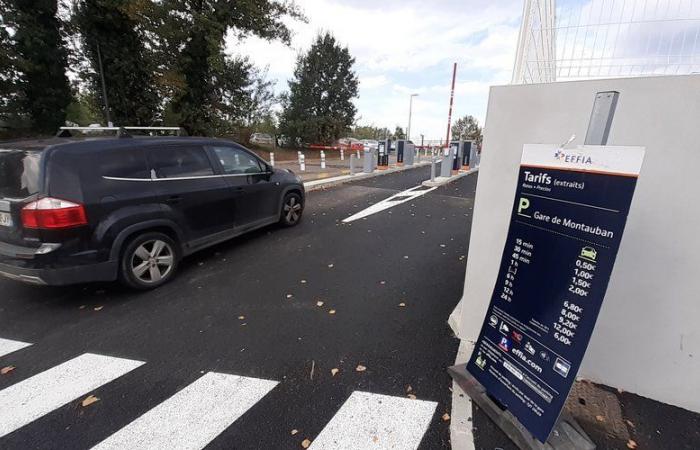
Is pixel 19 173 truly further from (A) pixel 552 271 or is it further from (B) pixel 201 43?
(B) pixel 201 43

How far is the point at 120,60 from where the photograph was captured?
1866 cm

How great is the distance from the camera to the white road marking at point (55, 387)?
2328mm

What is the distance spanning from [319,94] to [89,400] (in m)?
33.3

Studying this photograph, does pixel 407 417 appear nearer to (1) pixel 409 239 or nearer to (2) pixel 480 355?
(2) pixel 480 355

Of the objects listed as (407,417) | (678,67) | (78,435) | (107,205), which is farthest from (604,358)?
(107,205)

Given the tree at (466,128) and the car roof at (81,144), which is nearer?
the car roof at (81,144)

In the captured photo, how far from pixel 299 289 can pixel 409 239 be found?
2.70 m

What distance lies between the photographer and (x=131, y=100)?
64.0 ft

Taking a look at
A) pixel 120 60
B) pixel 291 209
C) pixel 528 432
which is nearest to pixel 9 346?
pixel 528 432

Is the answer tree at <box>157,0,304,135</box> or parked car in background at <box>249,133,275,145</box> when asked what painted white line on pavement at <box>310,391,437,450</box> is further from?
parked car in background at <box>249,133,275,145</box>

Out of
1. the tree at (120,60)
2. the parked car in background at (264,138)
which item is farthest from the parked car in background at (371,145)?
the tree at (120,60)

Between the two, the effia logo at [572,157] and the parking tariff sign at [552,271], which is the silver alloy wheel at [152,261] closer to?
the parking tariff sign at [552,271]

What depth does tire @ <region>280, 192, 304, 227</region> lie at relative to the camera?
21.7 feet

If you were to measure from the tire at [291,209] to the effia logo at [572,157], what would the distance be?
520cm
